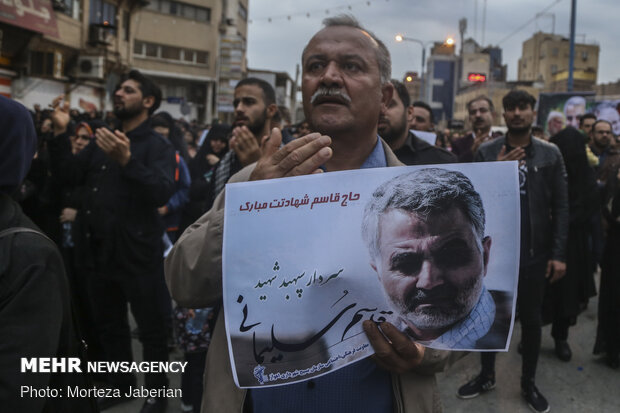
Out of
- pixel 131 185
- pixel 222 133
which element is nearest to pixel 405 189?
pixel 131 185

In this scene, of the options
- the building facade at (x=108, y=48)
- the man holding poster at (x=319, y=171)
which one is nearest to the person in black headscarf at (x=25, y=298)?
the man holding poster at (x=319, y=171)

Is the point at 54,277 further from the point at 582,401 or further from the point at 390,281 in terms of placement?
the point at 582,401

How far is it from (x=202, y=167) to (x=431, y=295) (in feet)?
12.7

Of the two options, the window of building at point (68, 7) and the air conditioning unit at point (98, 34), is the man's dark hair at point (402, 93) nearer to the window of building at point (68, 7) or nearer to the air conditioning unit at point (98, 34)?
the window of building at point (68, 7)

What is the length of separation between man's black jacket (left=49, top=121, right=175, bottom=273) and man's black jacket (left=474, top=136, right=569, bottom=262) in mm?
2556

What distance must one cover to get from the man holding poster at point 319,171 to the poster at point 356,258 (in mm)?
93

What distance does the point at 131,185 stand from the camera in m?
3.51

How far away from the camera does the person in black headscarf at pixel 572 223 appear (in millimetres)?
4637

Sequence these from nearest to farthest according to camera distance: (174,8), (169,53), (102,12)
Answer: (102,12) < (169,53) < (174,8)

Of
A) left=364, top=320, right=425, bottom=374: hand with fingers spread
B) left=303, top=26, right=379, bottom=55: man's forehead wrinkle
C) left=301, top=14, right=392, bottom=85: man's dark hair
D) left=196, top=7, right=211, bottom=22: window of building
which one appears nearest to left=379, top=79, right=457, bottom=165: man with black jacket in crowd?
left=301, top=14, right=392, bottom=85: man's dark hair

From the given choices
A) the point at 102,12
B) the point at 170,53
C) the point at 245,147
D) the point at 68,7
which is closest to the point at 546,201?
the point at 245,147

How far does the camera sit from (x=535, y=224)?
3.73m

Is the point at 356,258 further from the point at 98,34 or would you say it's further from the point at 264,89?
the point at 98,34

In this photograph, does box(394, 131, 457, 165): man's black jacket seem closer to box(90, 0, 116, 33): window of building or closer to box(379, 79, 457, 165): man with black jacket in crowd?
box(379, 79, 457, 165): man with black jacket in crowd
